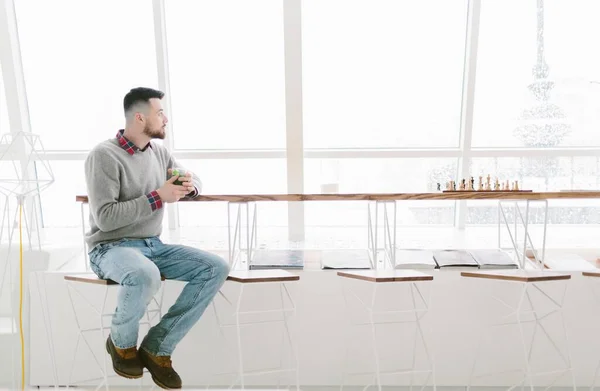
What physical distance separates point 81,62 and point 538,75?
338 centimetres

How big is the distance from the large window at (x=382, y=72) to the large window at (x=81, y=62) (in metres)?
1.26

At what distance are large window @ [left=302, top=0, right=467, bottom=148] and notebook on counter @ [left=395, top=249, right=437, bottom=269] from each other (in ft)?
4.56

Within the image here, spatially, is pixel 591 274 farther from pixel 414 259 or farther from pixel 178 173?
pixel 178 173

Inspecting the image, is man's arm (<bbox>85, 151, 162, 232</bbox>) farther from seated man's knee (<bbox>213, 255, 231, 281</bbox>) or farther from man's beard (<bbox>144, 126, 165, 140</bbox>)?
seated man's knee (<bbox>213, 255, 231, 281</bbox>)

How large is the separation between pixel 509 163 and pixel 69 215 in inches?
135

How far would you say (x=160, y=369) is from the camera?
255 centimetres

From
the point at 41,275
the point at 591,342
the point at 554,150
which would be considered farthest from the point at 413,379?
the point at 554,150

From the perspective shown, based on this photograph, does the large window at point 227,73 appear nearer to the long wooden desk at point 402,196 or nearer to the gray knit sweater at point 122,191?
the long wooden desk at point 402,196

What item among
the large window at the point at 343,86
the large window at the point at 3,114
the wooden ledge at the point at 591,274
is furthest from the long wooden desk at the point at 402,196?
the large window at the point at 3,114

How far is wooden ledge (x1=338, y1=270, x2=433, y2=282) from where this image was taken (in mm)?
2547

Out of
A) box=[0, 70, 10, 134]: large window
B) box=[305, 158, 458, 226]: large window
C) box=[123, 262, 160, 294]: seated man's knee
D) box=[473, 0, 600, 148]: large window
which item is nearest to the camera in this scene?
box=[123, 262, 160, 294]: seated man's knee

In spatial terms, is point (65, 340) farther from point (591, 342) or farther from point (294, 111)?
point (591, 342)

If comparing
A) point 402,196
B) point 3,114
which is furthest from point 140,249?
point 3,114

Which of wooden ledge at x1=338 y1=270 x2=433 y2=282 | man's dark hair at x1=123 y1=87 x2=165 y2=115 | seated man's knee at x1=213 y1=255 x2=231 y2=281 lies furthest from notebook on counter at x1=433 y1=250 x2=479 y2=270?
man's dark hair at x1=123 y1=87 x2=165 y2=115
